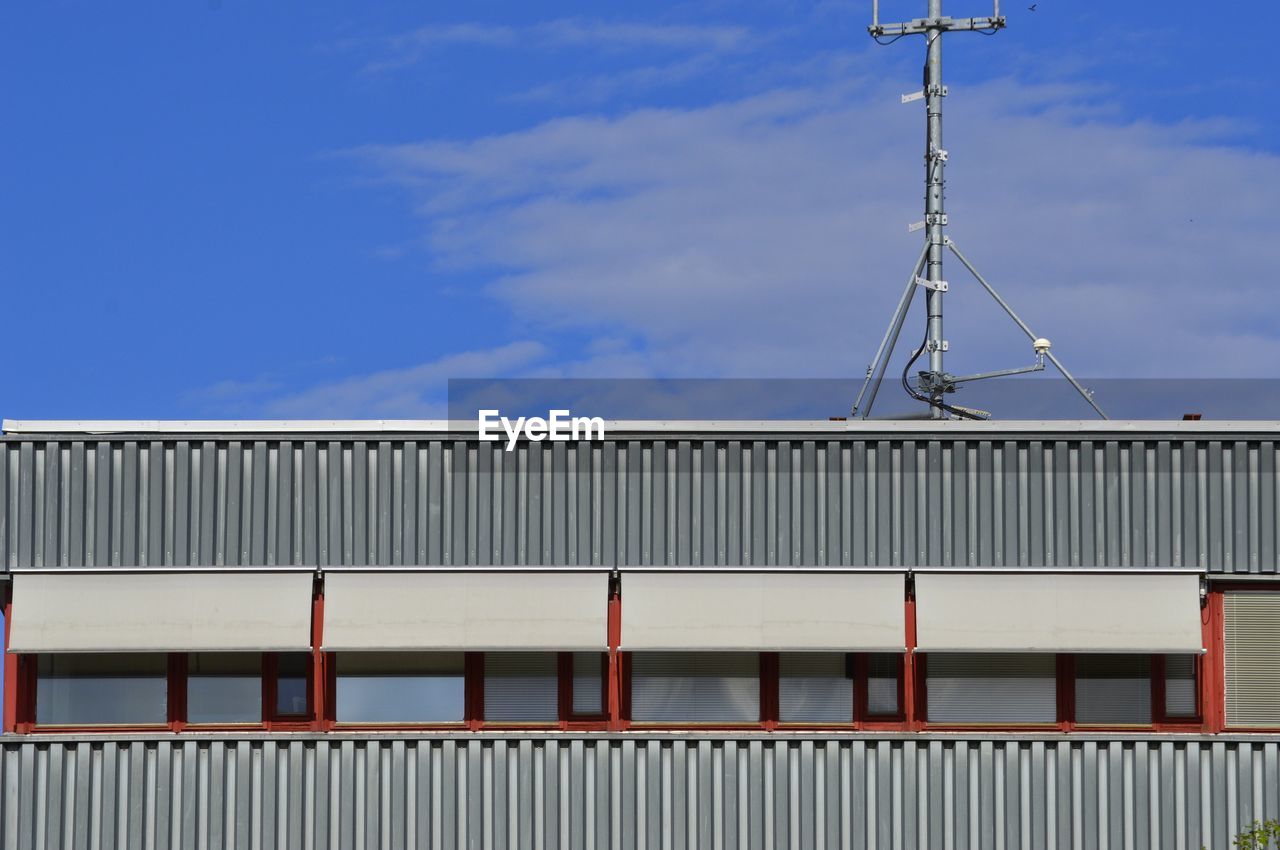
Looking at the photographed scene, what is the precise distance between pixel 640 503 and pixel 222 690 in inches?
190

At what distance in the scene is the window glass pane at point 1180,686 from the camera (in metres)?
22.0

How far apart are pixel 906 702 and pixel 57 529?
9.07m

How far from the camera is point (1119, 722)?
2205 cm

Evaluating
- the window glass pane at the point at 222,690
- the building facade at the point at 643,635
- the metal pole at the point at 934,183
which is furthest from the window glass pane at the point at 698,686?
the metal pole at the point at 934,183

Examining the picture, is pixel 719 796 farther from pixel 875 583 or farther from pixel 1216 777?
pixel 1216 777

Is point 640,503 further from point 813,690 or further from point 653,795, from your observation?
point 653,795

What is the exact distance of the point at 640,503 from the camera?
862 inches

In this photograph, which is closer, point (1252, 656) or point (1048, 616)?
point (1048, 616)

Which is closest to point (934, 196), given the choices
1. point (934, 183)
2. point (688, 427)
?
point (934, 183)

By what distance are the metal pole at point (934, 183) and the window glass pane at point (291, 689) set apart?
12.2 metres

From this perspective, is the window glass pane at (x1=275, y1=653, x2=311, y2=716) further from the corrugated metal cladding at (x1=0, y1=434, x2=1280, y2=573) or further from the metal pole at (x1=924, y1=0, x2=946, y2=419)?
the metal pole at (x1=924, y1=0, x2=946, y2=419)

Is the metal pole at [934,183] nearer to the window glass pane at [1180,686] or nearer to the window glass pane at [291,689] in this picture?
the window glass pane at [1180,686]

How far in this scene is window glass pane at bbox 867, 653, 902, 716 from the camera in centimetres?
2198

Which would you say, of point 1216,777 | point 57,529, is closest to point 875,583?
point 1216,777
